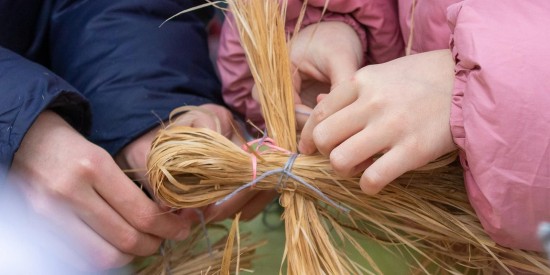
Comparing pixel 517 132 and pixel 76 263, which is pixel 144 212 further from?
pixel 517 132

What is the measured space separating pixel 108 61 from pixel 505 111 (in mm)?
661

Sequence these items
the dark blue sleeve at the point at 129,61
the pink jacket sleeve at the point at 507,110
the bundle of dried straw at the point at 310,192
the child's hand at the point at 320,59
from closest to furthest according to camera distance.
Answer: the pink jacket sleeve at the point at 507,110 → the bundle of dried straw at the point at 310,192 → the child's hand at the point at 320,59 → the dark blue sleeve at the point at 129,61

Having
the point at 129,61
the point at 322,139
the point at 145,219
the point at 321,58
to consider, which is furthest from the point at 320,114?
the point at 129,61

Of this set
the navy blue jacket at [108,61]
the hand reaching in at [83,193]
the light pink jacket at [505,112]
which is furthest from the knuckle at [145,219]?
the light pink jacket at [505,112]

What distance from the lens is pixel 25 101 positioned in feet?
2.82

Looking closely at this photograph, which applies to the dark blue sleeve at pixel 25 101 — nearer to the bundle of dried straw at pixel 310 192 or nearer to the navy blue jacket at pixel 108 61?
Result: the navy blue jacket at pixel 108 61

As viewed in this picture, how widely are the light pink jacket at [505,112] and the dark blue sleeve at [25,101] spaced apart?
1.66ft

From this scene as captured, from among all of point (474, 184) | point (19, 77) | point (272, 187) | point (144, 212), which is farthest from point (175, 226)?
point (474, 184)

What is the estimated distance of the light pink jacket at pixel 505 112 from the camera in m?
0.66

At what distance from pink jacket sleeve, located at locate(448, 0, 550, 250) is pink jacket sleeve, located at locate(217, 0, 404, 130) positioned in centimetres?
31

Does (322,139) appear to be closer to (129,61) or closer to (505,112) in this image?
(505,112)

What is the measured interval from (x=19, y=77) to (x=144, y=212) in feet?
0.81

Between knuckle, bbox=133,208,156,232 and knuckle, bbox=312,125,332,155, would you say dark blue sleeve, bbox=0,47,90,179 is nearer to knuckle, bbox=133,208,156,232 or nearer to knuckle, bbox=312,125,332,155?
knuckle, bbox=133,208,156,232

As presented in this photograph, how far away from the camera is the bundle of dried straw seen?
2.61ft
